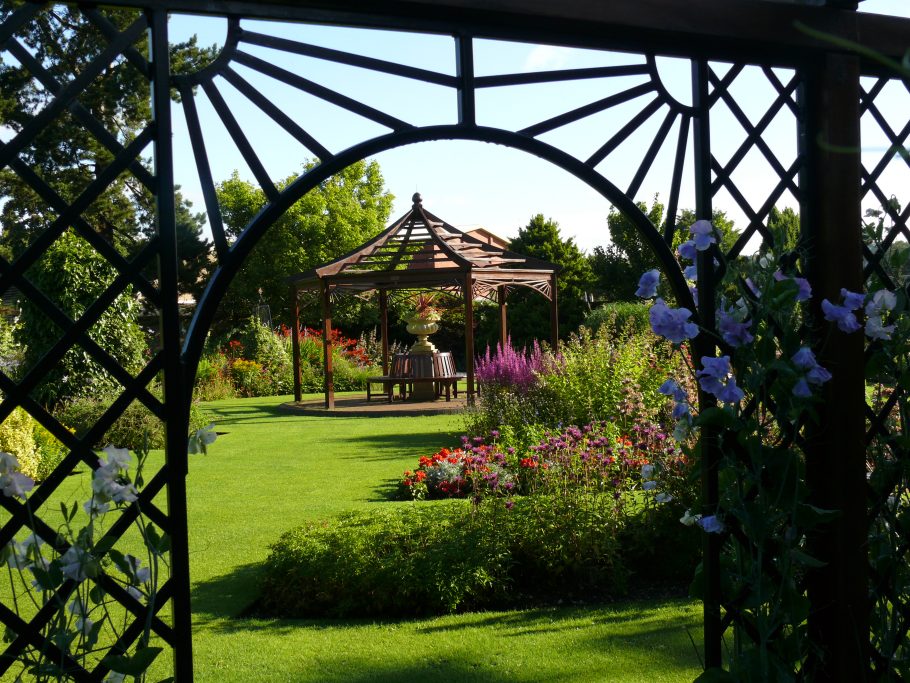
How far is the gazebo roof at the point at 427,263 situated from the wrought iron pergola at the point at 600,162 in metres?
10.4

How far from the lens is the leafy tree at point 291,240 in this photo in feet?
87.1

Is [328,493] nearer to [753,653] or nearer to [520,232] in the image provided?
[753,653]

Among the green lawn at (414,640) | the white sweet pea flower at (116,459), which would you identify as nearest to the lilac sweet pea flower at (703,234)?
the white sweet pea flower at (116,459)

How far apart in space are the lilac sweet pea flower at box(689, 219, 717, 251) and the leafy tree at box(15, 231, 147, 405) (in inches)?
358

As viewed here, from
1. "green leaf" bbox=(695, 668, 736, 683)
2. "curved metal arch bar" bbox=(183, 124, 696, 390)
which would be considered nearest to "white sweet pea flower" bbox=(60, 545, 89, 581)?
"curved metal arch bar" bbox=(183, 124, 696, 390)

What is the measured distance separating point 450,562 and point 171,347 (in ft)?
8.43

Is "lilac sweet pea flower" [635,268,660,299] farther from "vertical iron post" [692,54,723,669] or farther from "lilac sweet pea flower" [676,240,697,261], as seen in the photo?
"vertical iron post" [692,54,723,669]

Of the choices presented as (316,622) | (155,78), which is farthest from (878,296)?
(316,622)

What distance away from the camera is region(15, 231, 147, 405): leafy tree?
33.6 feet

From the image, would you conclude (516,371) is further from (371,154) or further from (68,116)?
(68,116)

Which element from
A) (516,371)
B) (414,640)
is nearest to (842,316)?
(414,640)

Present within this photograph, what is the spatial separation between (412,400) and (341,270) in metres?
2.53

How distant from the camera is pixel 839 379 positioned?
2607 millimetres

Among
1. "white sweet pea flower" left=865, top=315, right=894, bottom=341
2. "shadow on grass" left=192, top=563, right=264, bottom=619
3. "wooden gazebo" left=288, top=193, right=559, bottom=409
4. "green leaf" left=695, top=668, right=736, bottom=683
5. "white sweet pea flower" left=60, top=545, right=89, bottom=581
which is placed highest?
"wooden gazebo" left=288, top=193, right=559, bottom=409
